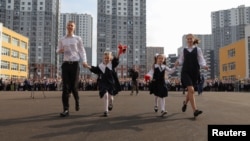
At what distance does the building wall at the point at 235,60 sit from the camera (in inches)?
3093

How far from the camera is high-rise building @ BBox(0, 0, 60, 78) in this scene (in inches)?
5103

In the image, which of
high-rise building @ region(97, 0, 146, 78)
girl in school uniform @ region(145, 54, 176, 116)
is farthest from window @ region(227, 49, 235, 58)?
girl in school uniform @ region(145, 54, 176, 116)

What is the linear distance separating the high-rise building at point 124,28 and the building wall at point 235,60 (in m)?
44.2

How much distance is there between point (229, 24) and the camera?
15950cm

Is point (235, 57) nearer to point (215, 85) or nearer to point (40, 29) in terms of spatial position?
point (215, 85)

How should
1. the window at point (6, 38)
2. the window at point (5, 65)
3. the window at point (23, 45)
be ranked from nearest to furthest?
the window at point (5, 65)
the window at point (6, 38)
the window at point (23, 45)

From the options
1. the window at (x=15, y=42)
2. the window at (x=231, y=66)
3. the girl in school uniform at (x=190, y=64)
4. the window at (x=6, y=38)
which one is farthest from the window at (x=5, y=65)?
the girl in school uniform at (x=190, y=64)

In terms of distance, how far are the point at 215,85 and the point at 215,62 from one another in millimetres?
132563

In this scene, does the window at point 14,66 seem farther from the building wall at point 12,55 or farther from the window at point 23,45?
the window at point 23,45

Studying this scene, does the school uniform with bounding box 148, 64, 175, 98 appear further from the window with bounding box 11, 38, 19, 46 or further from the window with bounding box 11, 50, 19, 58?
the window with bounding box 11, 38, 19, 46

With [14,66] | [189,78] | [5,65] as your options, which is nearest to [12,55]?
[14,66]

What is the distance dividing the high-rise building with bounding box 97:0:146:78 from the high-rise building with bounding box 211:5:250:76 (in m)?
44.6

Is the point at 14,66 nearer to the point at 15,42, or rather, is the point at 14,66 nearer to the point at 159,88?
the point at 15,42

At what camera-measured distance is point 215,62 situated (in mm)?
170500
